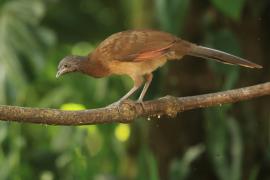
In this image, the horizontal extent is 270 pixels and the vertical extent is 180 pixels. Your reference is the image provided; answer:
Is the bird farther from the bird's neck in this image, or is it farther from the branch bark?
the branch bark

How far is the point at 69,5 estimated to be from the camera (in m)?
5.33

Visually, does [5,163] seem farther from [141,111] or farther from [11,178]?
[141,111]

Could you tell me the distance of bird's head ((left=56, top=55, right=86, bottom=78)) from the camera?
345 centimetres

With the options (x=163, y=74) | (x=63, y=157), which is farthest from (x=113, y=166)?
(x=163, y=74)

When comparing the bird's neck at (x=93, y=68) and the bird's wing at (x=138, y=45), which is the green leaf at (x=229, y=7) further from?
the bird's neck at (x=93, y=68)

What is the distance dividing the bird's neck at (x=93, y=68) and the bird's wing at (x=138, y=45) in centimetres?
8

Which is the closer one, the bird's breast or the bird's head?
the bird's head

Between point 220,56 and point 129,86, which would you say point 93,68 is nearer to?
point 220,56

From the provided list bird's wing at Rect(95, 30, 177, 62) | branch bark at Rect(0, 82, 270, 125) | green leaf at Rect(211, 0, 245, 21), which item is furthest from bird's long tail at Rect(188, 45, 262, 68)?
green leaf at Rect(211, 0, 245, 21)

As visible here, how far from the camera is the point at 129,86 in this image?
551 centimetres

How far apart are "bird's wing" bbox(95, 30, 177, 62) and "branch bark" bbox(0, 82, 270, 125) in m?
0.37

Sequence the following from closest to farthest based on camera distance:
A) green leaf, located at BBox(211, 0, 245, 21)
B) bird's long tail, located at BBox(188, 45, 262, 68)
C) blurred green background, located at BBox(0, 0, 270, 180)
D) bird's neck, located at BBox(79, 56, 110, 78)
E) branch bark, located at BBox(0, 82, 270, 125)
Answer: branch bark, located at BBox(0, 82, 270, 125) → bird's long tail, located at BBox(188, 45, 262, 68) → bird's neck, located at BBox(79, 56, 110, 78) → green leaf, located at BBox(211, 0, 245, 21) → blurred green background, located at BBox(0, 0, 270, 180)

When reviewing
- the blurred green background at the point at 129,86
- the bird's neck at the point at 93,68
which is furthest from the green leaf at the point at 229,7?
the bird's neck at the point at 93,68

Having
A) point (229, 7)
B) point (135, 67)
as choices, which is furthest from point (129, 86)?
point (135, 67)
